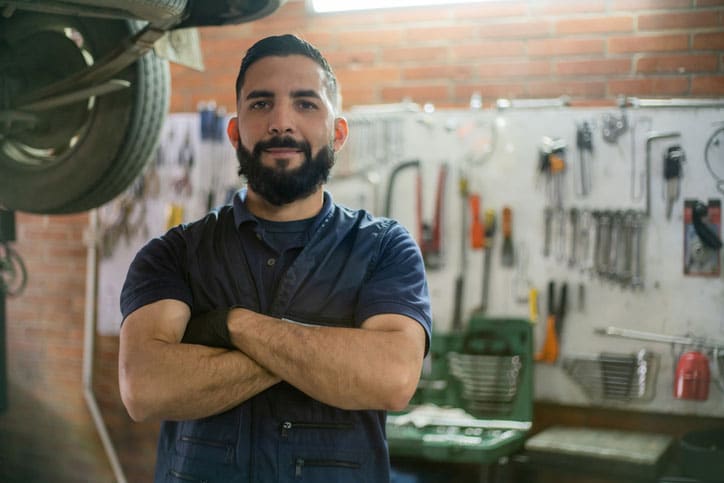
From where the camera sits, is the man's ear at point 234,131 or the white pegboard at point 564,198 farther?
the white pegboard at point 564,198

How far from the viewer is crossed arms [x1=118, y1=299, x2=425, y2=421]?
3.92 feet

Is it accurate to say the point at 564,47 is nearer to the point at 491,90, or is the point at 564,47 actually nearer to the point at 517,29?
the point at 517,29

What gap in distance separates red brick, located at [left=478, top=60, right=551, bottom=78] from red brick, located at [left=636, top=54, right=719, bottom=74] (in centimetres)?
34

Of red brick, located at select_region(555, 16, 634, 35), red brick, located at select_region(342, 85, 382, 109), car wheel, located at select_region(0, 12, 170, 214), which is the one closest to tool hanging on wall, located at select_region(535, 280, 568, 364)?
red brick, located at select_region(555, 16, 634, 35)

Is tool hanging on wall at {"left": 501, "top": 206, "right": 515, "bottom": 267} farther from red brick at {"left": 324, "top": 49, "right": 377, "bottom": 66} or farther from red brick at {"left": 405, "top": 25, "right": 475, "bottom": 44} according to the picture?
red brick at {"left": 324, "top": 49, "right": 377, "bottom": 66}

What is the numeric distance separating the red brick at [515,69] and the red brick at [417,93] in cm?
17

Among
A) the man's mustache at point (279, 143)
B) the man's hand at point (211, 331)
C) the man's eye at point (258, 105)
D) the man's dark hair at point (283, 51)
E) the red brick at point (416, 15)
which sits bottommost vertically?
the man's hand at point (211, 331)

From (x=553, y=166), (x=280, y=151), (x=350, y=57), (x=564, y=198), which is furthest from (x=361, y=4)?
(x=280, y=151)

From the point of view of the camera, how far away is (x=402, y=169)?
10.1 ft

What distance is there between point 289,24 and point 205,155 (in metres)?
0.66

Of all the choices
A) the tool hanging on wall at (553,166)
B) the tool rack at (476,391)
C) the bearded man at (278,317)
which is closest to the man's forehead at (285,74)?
the bearded man at (278,317)

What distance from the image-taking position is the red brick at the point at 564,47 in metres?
2.92

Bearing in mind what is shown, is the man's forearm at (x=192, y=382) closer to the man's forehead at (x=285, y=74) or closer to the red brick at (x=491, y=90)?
the man's forehead at (x=285, y=74)

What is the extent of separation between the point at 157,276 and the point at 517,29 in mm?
2126
